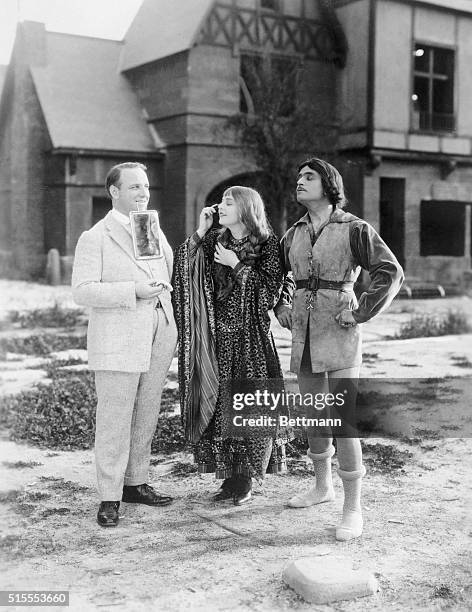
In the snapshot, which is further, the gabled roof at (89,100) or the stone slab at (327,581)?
the gabled roof at (89,100)

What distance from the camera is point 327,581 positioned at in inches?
89.8

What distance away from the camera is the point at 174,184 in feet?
25.7

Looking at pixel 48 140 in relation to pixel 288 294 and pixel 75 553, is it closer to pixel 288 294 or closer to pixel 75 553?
pixel 288 294

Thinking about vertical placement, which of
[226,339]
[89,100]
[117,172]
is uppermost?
[89,100]

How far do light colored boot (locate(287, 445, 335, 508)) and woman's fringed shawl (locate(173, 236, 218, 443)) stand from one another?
1.64 feet

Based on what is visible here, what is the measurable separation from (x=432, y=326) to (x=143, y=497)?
468 cm

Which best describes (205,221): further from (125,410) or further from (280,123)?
(280,123)

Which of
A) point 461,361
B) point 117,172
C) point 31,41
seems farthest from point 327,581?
point 461,361

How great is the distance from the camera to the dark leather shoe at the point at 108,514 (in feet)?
9.62

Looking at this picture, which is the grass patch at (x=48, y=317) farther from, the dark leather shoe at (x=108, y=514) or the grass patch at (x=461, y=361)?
the dark leather shoe at (x=108, y=514)

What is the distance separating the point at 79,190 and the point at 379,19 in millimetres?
3028

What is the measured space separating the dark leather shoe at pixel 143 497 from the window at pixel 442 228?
3.94 m

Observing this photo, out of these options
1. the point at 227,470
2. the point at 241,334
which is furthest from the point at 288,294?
the point at 227,470

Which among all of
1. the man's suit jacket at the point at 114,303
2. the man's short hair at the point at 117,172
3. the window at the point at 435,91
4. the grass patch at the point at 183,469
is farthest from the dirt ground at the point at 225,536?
the window at the point at 435,91
